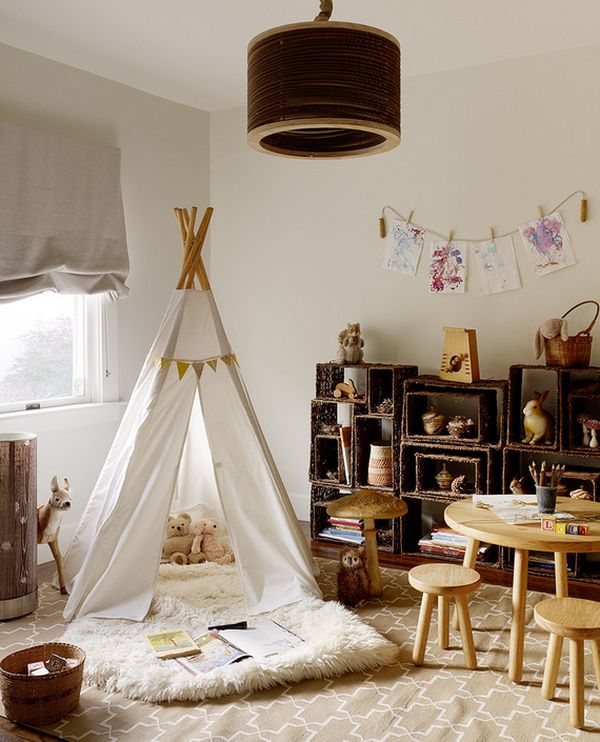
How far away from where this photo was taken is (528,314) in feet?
13.7

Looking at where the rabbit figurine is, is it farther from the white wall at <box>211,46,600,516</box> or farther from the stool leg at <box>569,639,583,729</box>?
the stool leg at <box>569,639,583,729</box>

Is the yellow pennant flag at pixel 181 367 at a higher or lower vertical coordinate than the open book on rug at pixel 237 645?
higher

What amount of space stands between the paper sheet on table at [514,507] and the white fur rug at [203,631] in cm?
64

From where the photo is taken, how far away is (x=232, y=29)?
145 inches

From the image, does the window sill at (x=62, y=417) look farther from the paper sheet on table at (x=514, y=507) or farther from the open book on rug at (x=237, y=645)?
the paper sheet on table at (x=514, y=507)

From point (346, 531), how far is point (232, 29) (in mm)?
2596

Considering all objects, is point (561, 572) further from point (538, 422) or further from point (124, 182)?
point (124, 182)

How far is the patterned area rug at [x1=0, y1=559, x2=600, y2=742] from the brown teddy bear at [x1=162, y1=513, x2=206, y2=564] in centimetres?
109

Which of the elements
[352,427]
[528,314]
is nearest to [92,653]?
[352,427]

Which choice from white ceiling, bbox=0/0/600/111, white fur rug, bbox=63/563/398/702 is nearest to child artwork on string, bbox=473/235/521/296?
white ceiling, bbox=0/0/600/111

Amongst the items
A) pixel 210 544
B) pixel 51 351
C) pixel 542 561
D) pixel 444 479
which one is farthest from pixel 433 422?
pixel 51 351

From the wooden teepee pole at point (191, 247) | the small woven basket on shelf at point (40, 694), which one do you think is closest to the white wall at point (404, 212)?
the wooden teepee pole at point (191, 247)

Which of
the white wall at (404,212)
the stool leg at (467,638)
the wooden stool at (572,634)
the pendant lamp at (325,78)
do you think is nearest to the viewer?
the pendant lamp at (325,78)

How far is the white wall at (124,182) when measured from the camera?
3.99 m
